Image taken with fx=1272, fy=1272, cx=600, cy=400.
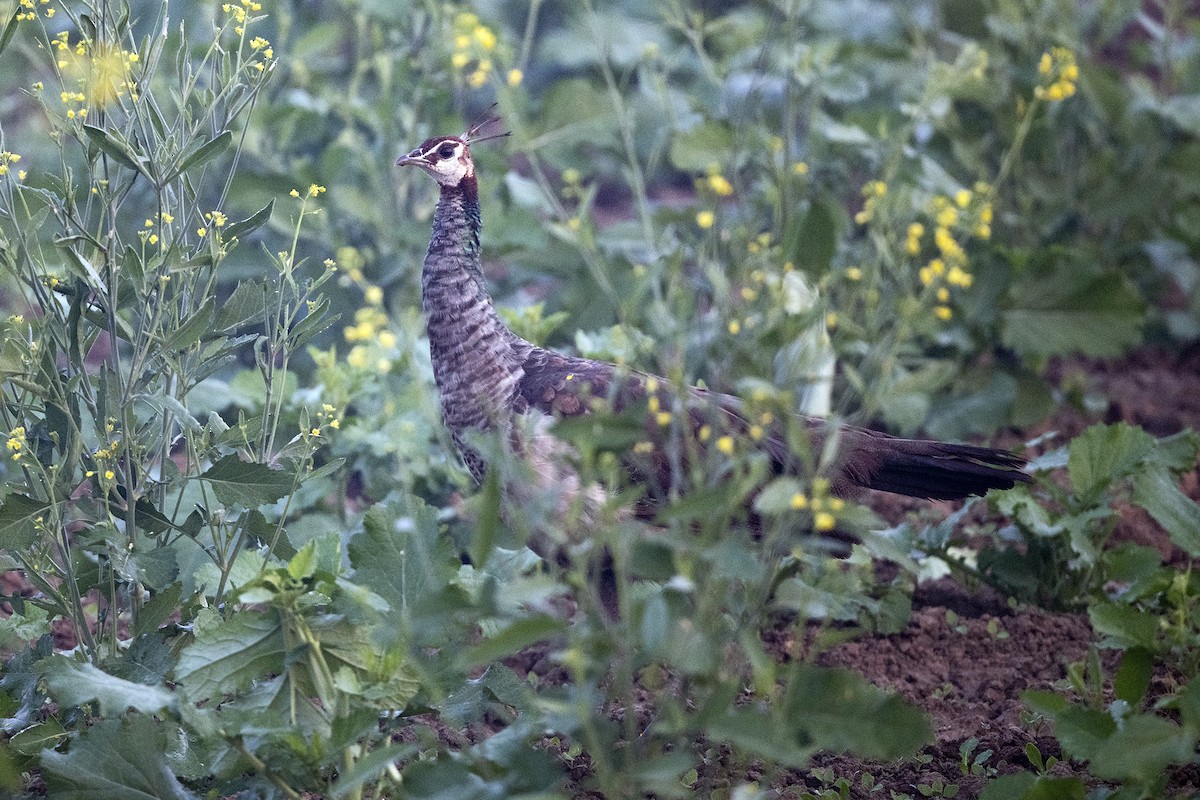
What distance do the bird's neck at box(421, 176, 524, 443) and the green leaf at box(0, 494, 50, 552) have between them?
3.45 feet

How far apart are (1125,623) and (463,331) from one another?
1.70m

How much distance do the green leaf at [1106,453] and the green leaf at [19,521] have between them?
241 centimetres

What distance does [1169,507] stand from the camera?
3123 millimetres

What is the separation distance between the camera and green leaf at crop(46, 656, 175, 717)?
2.19 meters

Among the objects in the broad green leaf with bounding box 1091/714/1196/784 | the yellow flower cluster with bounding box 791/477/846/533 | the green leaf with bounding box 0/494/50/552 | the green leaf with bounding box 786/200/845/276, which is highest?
the green leaf with bounding box 786/200/845/276

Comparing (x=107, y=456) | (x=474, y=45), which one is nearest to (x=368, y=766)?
(x=107, y=456)

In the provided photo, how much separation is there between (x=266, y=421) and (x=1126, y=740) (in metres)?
1.74

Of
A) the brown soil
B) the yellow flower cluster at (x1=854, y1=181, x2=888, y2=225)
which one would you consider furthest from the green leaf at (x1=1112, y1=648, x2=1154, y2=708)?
the yellow flower cluster at (x1=854, y1=181, x2=888, y2=225)

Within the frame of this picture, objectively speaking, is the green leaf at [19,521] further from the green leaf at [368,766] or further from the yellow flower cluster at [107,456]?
the green leaf at [368,766]

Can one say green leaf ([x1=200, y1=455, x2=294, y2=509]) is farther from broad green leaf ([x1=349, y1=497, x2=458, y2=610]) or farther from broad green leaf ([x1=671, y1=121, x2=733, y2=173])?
broad green leaf ([x1=671, y1=121, x2=733, y2=173])

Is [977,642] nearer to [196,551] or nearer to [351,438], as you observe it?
[351,438]

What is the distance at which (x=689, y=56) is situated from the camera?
21.7ft

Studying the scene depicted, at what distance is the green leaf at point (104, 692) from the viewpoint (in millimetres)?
2193

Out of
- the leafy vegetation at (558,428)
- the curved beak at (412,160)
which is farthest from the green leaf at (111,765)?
the curved beak at (412,160)
